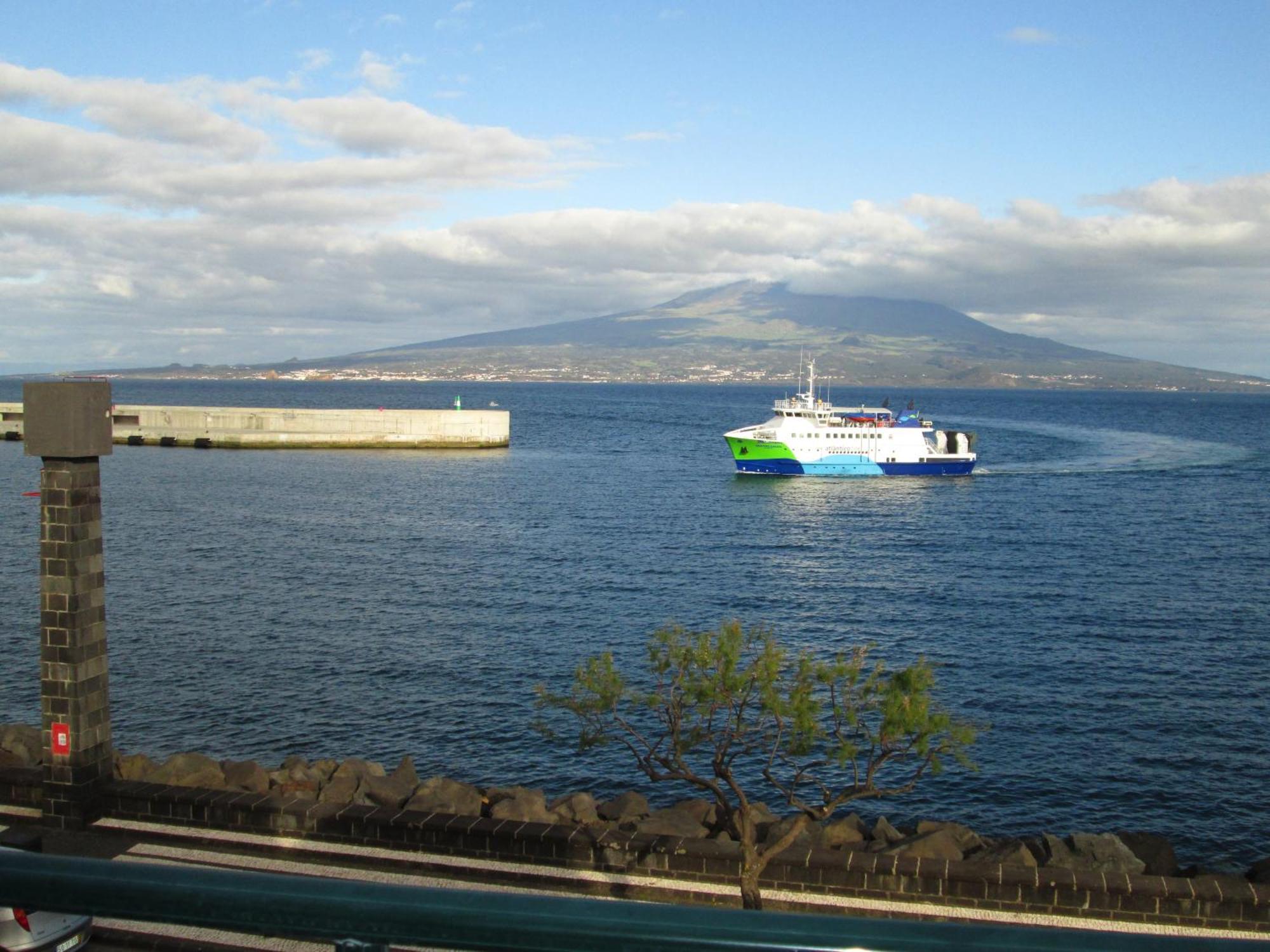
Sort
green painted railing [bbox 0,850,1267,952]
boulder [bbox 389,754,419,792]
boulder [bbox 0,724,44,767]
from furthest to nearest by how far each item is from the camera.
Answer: boulder [bbox 0,724,44,767] → boulder [bbox 389,754,419,792] → green painted railing [bbox 0,850,1267,952]

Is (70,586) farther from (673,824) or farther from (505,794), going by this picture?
(673,824)

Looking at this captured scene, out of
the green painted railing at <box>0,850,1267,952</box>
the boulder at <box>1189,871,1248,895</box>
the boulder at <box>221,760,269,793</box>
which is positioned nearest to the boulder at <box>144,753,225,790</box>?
the boulder at <box>221,760,269,793</box>

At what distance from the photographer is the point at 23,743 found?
1970 centimetres

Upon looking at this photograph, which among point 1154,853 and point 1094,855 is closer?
point 1094,855

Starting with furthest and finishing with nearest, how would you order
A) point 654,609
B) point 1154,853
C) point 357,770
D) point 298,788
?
1. point 654,609
2. point 357,770
3. point 298,788
4. point 1154,853

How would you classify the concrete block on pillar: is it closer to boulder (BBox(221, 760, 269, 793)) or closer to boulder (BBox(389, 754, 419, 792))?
boulder (BBox(221, 760, 269, 793))

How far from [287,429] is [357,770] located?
273 ft

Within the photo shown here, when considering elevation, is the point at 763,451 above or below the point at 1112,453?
above

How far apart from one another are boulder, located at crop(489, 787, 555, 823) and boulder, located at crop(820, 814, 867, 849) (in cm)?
408

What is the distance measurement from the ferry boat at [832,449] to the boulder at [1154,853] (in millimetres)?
67295

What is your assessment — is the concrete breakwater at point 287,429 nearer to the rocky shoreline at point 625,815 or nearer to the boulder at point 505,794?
the rocky shoreline at point 625,815

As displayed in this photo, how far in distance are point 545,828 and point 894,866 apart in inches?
184

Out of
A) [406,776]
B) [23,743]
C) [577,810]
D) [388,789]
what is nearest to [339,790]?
[388,789]

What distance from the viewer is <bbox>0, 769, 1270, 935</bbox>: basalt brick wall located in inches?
556
